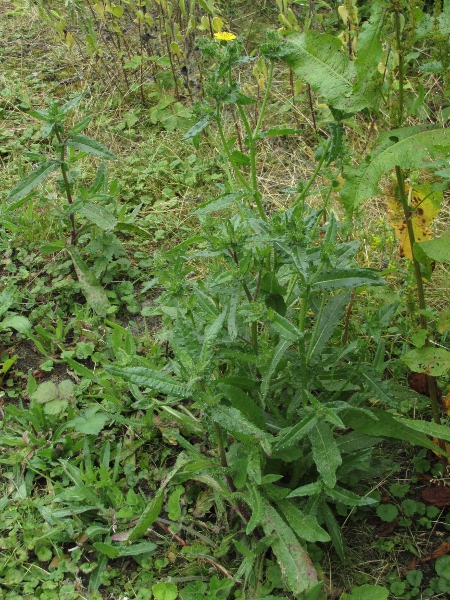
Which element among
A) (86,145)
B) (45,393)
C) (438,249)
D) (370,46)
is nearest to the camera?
(370,46)

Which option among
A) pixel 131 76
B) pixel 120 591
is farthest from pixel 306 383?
pixel 131 76

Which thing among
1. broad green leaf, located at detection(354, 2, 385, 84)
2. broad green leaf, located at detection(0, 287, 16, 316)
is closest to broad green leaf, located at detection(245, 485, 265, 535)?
broad green leaf, located at detection(354, 2, 385, 84)

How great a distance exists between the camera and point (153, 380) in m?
1.72

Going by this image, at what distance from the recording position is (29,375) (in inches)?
102

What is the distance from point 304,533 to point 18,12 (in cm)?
473

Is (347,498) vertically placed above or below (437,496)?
above

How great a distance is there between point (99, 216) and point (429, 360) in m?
1.72

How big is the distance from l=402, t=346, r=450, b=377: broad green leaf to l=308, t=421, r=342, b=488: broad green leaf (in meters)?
0.32

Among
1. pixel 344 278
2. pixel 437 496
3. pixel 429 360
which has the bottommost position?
pixel 437 496

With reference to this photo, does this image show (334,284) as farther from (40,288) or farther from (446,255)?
(40,288)

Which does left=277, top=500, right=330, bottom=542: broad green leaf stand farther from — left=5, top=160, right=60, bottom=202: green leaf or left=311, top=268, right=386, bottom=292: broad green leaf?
left=5, top=160, right=60, bottom=202: green leaf

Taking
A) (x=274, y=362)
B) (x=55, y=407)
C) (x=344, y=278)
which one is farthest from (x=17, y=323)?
(x=344, y=278)

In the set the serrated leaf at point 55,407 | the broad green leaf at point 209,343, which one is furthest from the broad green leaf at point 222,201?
the serrated leaf at point 55,407

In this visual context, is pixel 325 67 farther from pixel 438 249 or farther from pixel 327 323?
pixel 327 323
